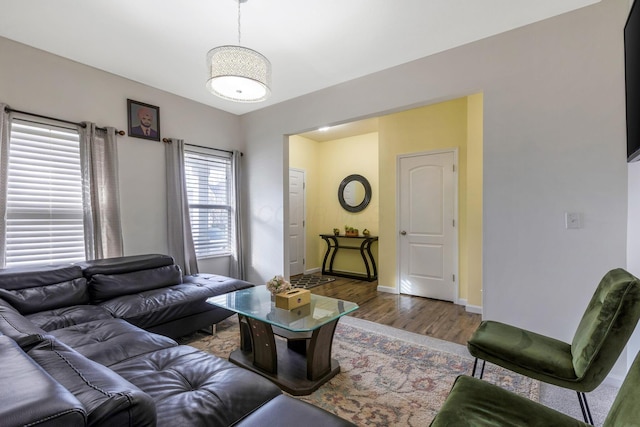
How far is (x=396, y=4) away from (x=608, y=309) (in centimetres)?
222

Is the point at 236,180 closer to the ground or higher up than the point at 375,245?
higher up

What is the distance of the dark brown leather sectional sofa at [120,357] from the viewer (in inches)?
26.9

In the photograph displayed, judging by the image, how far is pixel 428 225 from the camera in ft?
13.9

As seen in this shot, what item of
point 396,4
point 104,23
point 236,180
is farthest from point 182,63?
point 396,4

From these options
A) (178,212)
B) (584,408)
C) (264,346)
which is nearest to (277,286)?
(264,346)

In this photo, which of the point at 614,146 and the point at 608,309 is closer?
the point at 608,309

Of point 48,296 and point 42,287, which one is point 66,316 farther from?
point 42,287

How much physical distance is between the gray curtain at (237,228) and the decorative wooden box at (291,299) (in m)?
2.22

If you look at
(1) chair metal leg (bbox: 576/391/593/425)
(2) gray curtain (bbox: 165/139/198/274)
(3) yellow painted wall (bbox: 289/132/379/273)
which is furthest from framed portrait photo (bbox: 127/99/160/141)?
(1) chair metal leg (bbox: 576/391/593/425)

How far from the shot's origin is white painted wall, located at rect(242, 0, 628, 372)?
2078 mm

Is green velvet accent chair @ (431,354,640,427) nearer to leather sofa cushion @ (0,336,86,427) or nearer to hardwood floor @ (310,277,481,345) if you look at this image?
leather sofa cushion @ (0,336,86,427)

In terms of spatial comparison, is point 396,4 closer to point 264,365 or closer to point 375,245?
point 264,365

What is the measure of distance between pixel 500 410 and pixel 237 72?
2253 mm

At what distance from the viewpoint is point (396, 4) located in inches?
84.2
